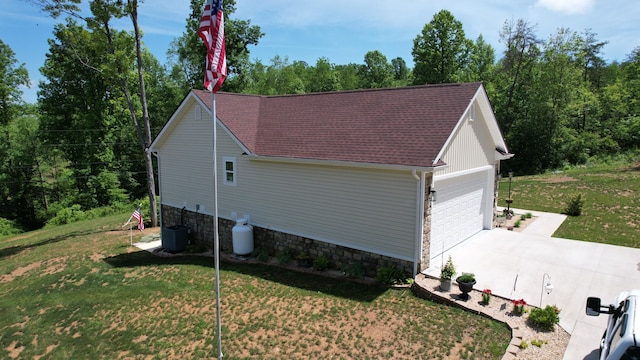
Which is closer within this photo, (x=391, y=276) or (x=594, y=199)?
(x=391, y=276)

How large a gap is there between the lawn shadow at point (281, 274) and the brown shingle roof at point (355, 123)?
354cm

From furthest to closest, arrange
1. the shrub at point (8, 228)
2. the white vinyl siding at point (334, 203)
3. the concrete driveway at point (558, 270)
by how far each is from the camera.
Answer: the shrub at point (8, 228) → the white vinyl siding at point (334, 203) → the concrete driveway at point (558, 270)

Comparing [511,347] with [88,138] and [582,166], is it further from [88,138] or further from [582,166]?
[88,138]

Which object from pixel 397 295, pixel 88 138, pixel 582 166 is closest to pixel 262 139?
pixel 397 295

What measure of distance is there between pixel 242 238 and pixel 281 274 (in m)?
2.76

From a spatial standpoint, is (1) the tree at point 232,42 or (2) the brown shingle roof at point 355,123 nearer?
(2) the brown shingle roof at point 355,123

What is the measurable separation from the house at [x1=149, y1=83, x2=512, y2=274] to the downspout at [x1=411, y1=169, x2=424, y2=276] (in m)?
0.03

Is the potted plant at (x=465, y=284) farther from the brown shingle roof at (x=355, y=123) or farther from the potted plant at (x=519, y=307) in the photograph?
the brown shingle roof at (x=355, y=123)

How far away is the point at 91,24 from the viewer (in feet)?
63.4

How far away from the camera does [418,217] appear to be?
389 inches

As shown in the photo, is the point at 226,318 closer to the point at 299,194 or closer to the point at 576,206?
the point at 299,194

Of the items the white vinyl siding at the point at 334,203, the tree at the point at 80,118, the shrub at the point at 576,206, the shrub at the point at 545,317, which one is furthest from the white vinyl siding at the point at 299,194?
the tree at the point at 80,118

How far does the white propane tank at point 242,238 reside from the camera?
1379 centimetres

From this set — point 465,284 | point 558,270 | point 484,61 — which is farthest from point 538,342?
point 484,61
